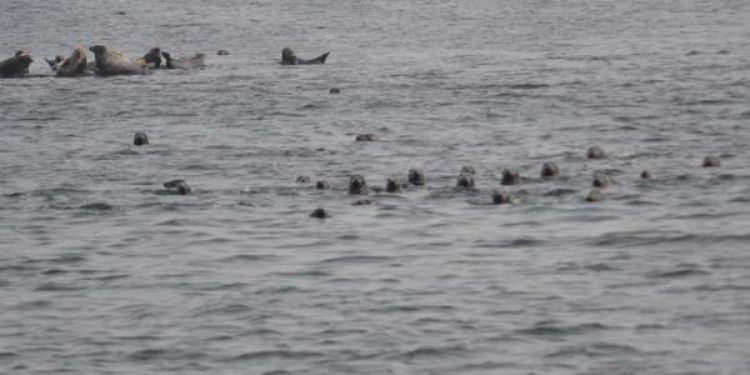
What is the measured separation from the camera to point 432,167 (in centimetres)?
3703

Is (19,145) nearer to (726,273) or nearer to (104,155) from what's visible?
(104,155)

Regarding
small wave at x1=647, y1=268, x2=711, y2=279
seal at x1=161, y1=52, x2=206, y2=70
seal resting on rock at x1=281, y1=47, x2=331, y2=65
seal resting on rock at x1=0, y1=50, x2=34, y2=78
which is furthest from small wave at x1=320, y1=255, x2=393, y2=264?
seal resting on rock at x1=281, y1=47, x2=331, y2=65

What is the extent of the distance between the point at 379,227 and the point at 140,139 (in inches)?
603

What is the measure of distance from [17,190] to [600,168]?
13.5 meters

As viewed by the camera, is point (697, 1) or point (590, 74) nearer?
point (590, 74)

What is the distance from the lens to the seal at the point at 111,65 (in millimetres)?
67188

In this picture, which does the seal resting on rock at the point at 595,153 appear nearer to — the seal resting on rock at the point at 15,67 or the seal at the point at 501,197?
the seal at the point at 501,197

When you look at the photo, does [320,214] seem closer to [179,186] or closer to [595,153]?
[179,186]

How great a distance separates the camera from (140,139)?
4347 cm

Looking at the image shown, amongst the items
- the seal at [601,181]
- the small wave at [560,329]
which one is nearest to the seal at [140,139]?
the seal at [601,181]

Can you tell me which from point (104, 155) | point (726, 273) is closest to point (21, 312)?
point (726, 273)

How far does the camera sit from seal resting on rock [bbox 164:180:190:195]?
113 ft

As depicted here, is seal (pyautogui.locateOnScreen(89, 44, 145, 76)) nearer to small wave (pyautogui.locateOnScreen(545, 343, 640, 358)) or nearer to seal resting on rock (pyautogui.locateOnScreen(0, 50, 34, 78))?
seal resting on rock (pyautogui.locateOnScreen(0, 50, 34, 78))

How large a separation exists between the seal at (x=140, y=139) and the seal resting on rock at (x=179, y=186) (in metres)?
8.28
